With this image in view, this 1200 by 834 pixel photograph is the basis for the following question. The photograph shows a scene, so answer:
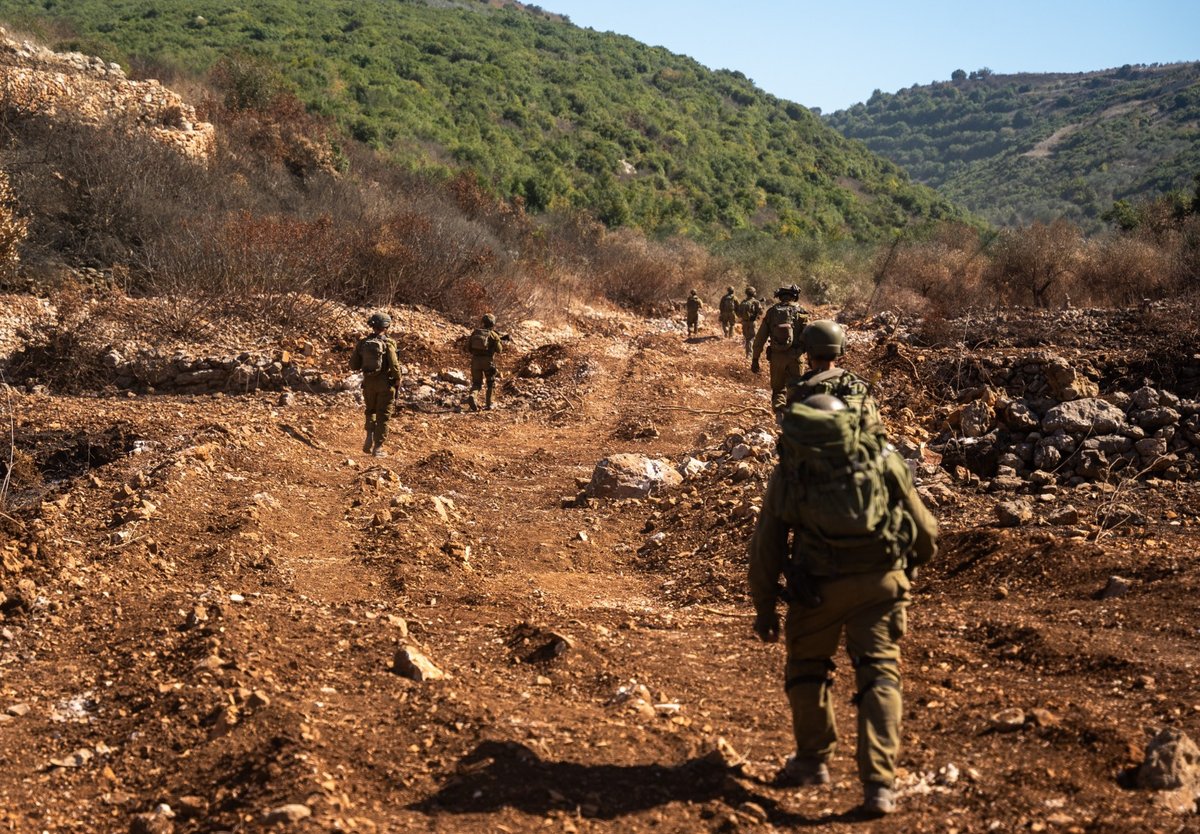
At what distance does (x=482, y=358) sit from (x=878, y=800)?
11019 mm

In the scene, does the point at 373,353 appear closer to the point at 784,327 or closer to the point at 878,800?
the point at 784,327

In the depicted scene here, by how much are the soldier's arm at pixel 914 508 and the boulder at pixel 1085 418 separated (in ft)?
18.5

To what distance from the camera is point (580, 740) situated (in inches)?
168

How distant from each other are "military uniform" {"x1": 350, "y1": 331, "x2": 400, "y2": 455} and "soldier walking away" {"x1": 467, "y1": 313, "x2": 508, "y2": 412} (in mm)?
2906

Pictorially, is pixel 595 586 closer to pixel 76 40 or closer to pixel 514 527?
pixel 514 527

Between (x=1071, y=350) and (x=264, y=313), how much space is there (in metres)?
11.6

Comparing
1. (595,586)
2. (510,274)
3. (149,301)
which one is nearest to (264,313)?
(149,301)

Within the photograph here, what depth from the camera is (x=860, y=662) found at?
145 inches

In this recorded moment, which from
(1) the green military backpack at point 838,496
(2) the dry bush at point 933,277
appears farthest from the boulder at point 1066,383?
(2) the dry bush at point 933,277

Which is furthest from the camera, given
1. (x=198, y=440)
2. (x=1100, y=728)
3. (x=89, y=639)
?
(x=198, y=440)

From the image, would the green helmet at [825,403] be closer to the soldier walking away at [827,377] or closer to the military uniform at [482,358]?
the soldier walking away at [827,377]

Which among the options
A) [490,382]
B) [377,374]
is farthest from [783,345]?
[490,382]

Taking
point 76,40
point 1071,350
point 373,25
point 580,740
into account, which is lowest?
point 580,740

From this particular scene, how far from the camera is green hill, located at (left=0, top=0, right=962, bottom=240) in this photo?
41.5 meters
